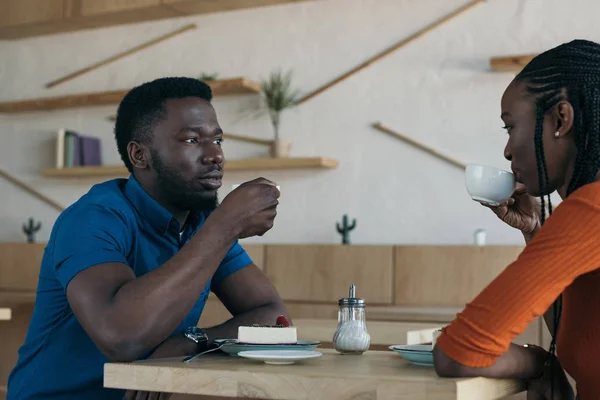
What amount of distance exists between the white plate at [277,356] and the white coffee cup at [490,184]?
44 centimetres

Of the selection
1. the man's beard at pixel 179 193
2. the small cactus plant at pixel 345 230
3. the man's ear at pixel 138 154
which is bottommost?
the small cactus plant at pixel 345 230

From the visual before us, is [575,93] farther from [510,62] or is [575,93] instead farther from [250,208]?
[510,62]

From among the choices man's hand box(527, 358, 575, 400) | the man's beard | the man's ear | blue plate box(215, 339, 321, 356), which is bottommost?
man's hand box(527, 358, 575, 400)

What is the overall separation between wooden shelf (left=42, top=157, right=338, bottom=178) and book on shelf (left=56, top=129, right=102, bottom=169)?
7cm

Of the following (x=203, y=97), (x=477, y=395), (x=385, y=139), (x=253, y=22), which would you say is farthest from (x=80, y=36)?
(x=477, y=395)

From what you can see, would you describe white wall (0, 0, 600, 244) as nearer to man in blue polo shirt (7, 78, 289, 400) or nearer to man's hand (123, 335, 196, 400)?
man in blue polo shirt (7, 78, 289, 400)

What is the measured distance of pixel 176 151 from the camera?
74.1 inches

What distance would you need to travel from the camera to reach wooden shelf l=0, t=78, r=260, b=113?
4.81 metres

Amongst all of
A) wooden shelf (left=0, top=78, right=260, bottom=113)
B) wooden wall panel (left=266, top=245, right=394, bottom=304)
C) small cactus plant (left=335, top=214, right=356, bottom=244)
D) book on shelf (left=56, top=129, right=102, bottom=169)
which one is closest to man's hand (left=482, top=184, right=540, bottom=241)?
wooden wall panel (left=266, top=245, right=394, bottom=304)

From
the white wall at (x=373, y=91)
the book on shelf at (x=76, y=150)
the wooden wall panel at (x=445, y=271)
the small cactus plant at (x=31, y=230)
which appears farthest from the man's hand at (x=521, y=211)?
the small cactus plant at (x=31, y=230)

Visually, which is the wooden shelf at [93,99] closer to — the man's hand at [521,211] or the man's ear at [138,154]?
the man's ear at [138,154]

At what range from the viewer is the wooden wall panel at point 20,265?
16.6ft

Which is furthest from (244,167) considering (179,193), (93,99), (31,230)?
(179,193)

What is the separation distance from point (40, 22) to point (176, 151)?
13.0 ft
